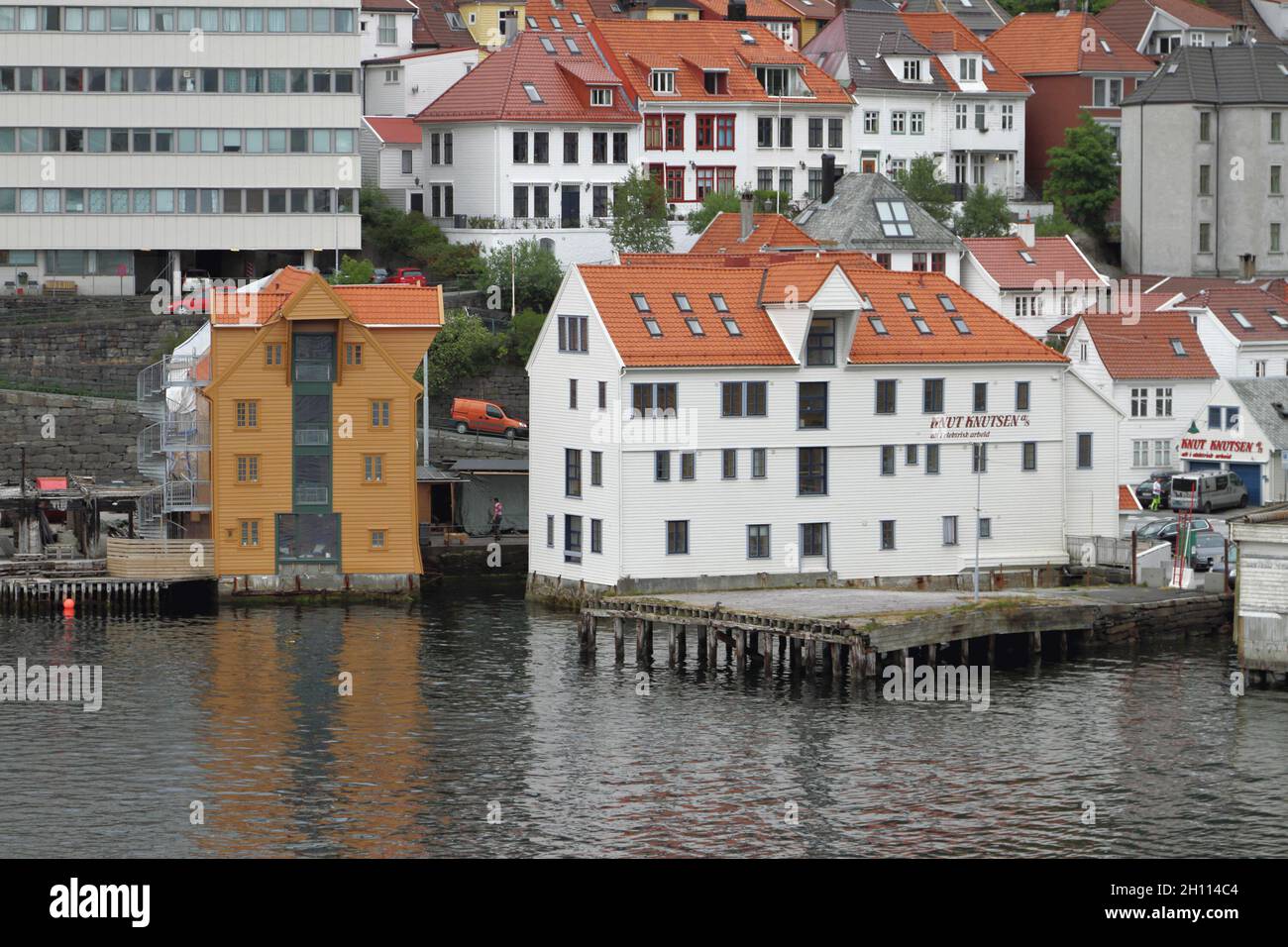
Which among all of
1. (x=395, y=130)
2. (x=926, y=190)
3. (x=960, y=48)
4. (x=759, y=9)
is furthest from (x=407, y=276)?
(x=759, y=9)

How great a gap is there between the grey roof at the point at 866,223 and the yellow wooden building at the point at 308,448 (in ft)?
91.6

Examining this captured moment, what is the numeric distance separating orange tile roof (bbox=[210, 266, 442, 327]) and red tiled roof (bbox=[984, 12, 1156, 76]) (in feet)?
215

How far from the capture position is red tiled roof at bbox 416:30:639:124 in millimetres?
134500

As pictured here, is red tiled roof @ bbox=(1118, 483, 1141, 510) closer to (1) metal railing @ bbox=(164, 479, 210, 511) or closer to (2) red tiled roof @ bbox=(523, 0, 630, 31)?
(1) metal railing @ bbox=(164, 479, 210, 511)

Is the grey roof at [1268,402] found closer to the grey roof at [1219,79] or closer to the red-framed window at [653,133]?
the grey roof at [1219,79]

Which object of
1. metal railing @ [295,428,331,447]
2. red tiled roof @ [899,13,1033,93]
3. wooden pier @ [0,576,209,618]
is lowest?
wooden pier @ [0,576,209,618]

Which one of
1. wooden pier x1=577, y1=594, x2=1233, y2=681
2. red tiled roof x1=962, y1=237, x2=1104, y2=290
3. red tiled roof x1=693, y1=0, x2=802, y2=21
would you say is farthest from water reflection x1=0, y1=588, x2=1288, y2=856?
red tiled roof x1=693, y1=0, x2=802, y2=21

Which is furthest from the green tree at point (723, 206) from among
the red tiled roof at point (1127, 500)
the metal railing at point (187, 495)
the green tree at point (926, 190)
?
the metal railing at point (187, 495)

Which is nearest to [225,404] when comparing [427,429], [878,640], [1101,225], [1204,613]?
[427,429]

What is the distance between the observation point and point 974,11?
17712 cm

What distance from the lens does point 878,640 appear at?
8206 cm
